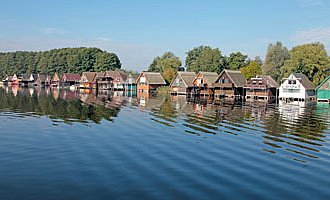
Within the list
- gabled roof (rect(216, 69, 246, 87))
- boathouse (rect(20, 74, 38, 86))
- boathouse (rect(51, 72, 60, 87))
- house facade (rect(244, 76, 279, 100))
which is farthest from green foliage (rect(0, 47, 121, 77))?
house facade (rect(244, 76, 279, 100))

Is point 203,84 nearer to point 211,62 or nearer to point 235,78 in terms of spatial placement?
point 235,78

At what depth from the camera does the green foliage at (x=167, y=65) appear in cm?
10175

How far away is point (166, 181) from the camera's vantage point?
1201 cm

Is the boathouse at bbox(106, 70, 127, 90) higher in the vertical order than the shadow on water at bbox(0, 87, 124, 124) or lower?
higher

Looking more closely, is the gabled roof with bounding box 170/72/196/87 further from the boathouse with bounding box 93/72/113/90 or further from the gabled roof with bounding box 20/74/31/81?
the gabled roof with bounding box 20/74/31/81

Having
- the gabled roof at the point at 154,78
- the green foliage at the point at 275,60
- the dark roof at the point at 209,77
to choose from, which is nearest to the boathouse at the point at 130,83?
the gabled roof at the point at 154,78

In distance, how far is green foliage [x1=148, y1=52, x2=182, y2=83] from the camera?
102 metres

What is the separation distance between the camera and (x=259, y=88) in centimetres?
6981

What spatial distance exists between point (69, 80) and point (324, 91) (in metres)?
87.7

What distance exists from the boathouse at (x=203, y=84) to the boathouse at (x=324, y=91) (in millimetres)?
21464

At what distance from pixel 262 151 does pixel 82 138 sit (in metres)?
9.73

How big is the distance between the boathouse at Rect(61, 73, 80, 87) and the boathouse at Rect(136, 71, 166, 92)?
125 ft

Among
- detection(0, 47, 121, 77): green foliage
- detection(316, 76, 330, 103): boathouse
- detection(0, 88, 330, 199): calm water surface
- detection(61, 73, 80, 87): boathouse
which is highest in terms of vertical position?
detection(0, 47, 121, 77): green foliage

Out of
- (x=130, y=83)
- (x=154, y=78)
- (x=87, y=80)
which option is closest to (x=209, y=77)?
(x=154, y=78)
